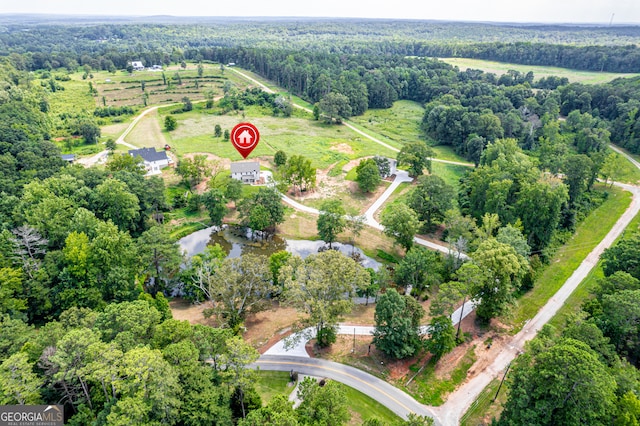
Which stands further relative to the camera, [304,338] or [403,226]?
[403,226]

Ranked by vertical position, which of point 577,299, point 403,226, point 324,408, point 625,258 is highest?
point 625,258

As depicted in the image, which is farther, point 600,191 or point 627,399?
point 600,191

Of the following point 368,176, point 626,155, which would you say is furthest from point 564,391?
point 626,155

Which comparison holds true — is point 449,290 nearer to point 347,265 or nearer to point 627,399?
point 347,265

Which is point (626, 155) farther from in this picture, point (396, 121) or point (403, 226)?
point (403, 226)

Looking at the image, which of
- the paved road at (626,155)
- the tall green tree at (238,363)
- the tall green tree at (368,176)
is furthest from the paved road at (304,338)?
the paved road at (626,155)

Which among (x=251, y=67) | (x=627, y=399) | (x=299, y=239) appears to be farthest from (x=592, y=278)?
(x=251, y=67)
